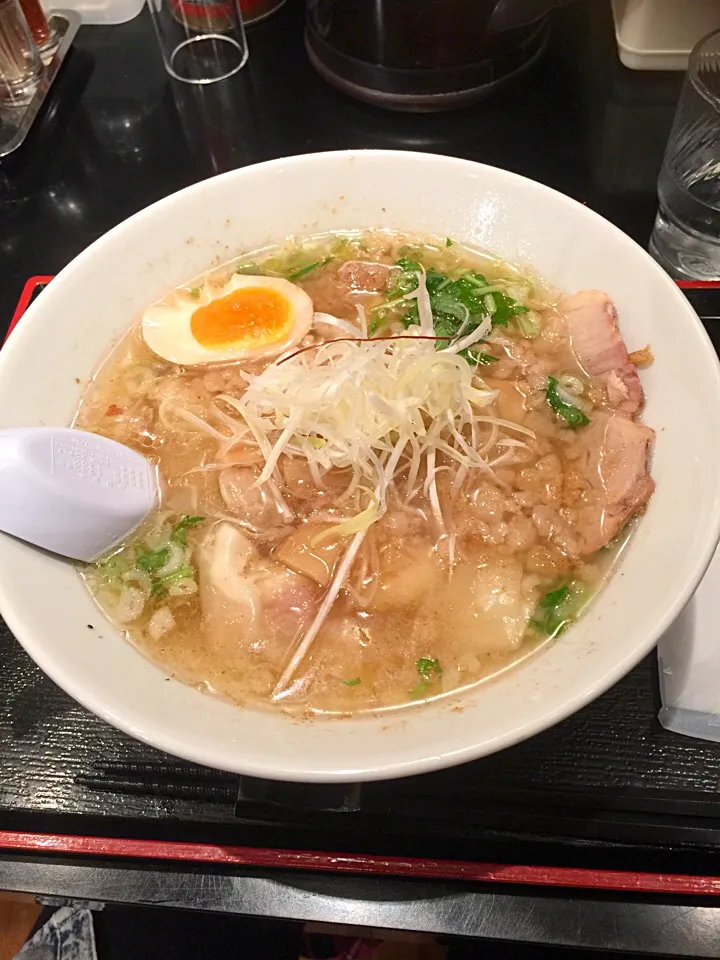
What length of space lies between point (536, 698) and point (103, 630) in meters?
0.79

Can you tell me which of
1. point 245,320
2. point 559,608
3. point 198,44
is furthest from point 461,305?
point 198,44

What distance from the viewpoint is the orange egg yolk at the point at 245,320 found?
68.4 inches

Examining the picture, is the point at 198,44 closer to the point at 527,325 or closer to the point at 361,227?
the point at 361,227

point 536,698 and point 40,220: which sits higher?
point 40,220

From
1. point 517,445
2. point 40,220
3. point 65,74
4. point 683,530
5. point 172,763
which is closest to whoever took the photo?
point 683,530

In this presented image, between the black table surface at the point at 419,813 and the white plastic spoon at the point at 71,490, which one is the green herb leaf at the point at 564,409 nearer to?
the black table surface at the point at 419,813

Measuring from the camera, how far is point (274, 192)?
1809 mm

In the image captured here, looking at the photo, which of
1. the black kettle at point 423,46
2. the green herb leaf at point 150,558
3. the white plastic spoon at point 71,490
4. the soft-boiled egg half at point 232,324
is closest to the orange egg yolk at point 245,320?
the soft-boiled egg half at point 232,324

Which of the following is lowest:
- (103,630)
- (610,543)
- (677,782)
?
(677,782)

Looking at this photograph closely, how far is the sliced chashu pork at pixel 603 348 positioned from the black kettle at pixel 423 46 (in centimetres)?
105

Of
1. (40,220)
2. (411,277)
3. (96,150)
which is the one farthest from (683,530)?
(96,150)

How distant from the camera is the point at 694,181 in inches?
78.8

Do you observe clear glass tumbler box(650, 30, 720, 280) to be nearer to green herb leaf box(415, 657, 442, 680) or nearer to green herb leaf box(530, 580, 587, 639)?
green herb leaf box(530, 580, 587, 639)

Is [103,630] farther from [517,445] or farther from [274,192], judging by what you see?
[274,192]
